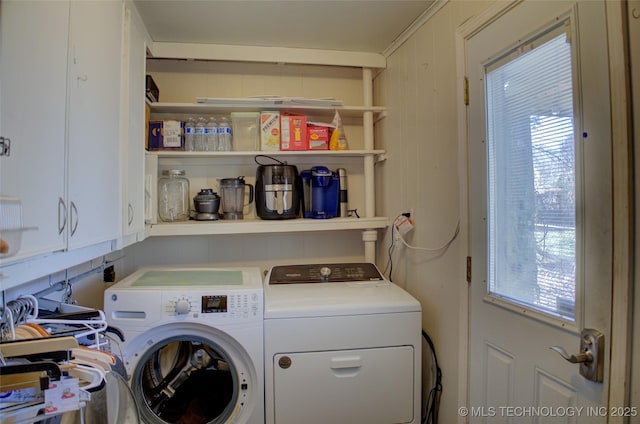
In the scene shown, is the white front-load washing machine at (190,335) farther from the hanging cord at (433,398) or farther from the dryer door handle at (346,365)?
the hanging cord at (433,398)

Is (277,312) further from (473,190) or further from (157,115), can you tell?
(157,115)

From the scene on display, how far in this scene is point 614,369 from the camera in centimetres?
84

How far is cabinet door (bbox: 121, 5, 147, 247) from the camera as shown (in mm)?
1425

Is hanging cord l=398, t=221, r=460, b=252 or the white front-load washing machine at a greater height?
hanging cord l=398, t=221, r=460, b=252

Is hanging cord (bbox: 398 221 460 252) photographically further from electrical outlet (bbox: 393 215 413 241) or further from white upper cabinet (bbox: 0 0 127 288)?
white upper cabinet (bbox: 0 0 127 288)

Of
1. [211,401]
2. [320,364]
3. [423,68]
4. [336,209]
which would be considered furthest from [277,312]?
[423,68]

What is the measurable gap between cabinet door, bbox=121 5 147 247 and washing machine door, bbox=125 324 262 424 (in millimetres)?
520

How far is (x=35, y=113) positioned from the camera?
2.54 ft

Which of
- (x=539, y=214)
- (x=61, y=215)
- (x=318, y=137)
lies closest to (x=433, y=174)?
(x=539, y=214)

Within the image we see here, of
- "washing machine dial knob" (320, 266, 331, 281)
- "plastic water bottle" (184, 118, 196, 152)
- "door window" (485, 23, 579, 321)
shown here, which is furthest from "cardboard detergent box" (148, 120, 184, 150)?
"door window" (485, 23, 579, 321)

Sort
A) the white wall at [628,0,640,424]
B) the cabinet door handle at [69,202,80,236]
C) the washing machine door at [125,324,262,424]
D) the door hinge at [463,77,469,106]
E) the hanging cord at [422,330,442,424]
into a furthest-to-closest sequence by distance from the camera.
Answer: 1. the hanging cord at [422,330,442,424]
2. the washing machine door at [125,324,262,424]
3. the door hinge at [463,77,469,106]
4. the cabinet door handle at [69,202,80,236]
5. the white wall at [628,0,640,424]

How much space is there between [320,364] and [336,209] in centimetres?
97

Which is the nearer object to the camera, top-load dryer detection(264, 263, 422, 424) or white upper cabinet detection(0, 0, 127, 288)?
white upper cabinet detection(0, 0, 127, 288)

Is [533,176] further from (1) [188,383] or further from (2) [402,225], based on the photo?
(1) [188,383]
